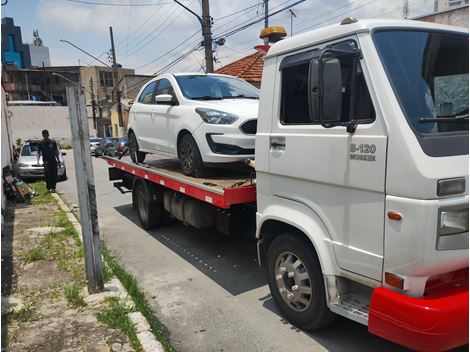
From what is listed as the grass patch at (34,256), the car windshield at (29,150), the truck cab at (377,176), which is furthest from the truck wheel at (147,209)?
the car windshield at (29,150)

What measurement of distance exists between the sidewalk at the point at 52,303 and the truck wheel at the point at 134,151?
67.7 inches

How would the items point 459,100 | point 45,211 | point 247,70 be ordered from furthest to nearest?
1. point 247,70
2. point 45,211
3. point 459,100

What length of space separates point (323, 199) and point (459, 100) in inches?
46.1

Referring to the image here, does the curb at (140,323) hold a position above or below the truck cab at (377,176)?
below

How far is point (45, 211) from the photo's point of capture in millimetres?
9125

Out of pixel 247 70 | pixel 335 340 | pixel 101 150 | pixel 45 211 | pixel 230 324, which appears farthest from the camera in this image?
pixel 101 150

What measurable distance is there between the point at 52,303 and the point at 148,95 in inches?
154

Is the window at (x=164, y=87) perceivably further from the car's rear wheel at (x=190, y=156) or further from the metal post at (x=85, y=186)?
the metal post at (x=85, y=186)

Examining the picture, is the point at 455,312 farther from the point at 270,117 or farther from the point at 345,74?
the point at 270,117

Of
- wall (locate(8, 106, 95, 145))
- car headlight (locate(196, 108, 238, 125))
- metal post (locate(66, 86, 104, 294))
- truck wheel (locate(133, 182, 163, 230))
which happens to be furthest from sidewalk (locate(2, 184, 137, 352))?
wall (locate(8, 106, 95, 145))

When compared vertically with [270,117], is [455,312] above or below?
below

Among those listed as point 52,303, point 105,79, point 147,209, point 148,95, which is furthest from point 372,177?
point 105,79

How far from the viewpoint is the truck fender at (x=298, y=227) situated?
311 centimetres

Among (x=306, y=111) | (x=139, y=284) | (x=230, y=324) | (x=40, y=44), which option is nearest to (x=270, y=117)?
(x=306, y=111)
